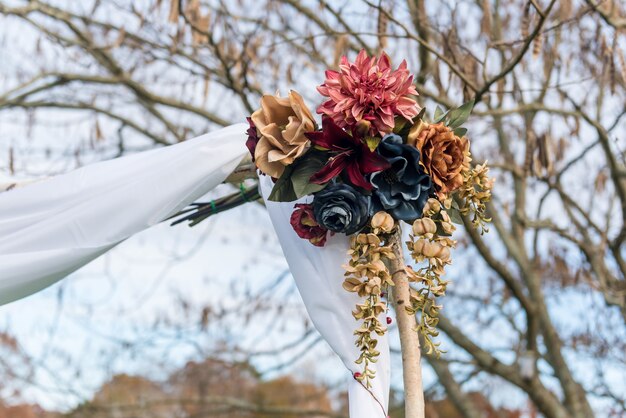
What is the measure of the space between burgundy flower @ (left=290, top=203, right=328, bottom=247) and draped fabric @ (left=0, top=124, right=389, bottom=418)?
0.15 metres

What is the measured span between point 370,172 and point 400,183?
7cm

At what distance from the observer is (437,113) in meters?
1.81

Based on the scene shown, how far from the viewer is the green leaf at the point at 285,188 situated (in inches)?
67.1

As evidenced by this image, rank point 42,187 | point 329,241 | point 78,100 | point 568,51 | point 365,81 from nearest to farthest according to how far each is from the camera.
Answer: point 365,81 → point 329,241 → point 42,187 → point 568,51 → point 78,100

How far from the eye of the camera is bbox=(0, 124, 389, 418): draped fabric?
1.97 m

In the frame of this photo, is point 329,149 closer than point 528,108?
Yes

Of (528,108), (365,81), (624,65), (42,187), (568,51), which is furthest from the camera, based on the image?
(568,51)

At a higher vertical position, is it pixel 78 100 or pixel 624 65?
pixel 78 100

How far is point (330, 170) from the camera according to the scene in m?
1.65

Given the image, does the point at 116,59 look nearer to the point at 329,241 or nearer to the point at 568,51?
the point at 568,51

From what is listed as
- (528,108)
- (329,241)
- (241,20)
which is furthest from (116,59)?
(329,241)

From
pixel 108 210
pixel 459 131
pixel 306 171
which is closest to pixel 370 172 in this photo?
pixel 306 171

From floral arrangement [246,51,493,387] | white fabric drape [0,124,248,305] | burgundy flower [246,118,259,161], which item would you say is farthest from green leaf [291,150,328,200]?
white fabric drape [0,124,248,305]

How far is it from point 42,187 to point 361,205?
0.92m
